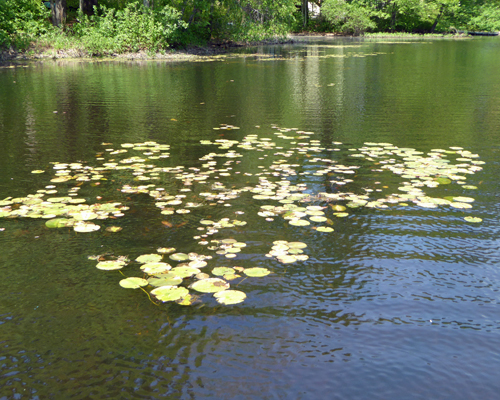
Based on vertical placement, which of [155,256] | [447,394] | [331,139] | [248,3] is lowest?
[447,394]

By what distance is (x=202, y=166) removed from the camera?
7898mm

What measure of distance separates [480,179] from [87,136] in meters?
7.71

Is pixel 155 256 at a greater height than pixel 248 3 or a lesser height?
lesser

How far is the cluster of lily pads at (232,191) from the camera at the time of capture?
14.5 feet

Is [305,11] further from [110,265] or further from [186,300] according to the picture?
[186,300]

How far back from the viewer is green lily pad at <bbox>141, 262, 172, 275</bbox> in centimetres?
431

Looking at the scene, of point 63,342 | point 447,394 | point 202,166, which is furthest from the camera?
point 202,166

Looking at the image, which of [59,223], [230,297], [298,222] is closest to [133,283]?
[230,297]

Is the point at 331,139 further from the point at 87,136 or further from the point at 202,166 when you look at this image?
the point at 87,136

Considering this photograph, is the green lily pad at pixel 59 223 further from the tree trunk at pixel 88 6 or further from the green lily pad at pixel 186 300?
the tree trunk at pixel 88 6

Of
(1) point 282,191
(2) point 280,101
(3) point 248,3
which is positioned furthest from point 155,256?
(3) point 248,3

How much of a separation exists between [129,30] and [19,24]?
7.10 m

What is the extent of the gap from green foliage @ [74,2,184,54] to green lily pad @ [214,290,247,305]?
32613mm

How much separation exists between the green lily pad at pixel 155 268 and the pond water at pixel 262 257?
10 centimetres
